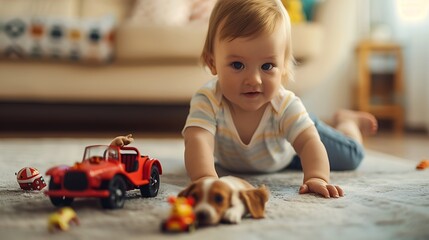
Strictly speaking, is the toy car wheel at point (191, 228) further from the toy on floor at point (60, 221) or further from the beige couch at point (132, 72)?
the beige couch at point (132, 72)

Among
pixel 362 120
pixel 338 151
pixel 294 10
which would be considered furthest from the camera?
pixel 294 10

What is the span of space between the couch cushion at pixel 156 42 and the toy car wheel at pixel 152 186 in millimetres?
1425

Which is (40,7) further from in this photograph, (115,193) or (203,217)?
(203,217)

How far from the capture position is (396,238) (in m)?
0.66

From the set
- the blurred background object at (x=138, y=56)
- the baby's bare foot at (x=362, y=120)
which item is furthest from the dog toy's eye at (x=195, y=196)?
the blurred background object at (x=138, y=56)

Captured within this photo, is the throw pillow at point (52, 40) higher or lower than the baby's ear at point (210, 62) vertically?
higher

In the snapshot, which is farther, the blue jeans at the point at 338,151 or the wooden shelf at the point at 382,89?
the wooden shelf at the point at 382,89

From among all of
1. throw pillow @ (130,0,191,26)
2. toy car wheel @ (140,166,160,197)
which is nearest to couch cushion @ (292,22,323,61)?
throw pillow @ (130,0,191,26)

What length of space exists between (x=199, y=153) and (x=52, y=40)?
149 cm

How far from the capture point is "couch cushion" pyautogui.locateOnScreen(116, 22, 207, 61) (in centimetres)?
230

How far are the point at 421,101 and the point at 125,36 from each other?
161 cm

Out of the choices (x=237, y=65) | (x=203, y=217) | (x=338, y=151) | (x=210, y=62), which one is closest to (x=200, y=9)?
(x=338, y=151)

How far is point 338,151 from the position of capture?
135 centimetres

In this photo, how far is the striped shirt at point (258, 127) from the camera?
1.11m
